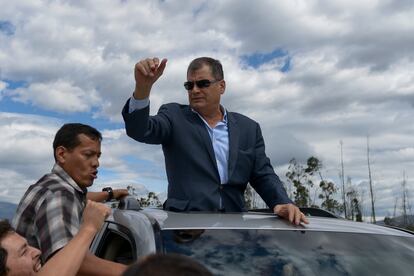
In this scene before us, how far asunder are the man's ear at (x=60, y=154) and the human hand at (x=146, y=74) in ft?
1.60

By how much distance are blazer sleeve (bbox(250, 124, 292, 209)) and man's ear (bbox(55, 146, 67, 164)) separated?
1.30 metres

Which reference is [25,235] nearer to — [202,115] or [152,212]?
[152,212]

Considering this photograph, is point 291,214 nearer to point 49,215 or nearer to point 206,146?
point 206,146

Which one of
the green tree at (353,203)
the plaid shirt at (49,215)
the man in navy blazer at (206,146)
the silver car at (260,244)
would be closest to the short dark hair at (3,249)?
the plaid shirt at (49,215)

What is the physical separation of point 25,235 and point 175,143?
48.4 inches

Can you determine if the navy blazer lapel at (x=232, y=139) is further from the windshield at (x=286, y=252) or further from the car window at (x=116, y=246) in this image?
the windshield at (x=286, y=252)

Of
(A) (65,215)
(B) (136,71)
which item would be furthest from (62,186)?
(B) (136,71)

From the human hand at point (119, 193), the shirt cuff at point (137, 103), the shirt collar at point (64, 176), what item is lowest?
the shirt collar at point (64, 176)

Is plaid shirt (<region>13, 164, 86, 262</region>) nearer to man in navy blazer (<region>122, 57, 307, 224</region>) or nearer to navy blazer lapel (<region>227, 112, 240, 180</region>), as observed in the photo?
man in navy blazer (<region>122, 57, 307, 224</region>)

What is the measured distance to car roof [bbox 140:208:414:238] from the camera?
278 cm

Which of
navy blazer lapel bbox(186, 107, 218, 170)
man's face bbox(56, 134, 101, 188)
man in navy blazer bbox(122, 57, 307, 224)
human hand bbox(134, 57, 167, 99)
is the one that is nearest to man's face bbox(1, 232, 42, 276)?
man's face bbox(56, 134, 101, 188)

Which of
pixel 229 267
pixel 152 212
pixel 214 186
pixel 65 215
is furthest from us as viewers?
pixel 214 186

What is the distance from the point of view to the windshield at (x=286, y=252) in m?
2.56

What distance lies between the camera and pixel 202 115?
3.91 m
